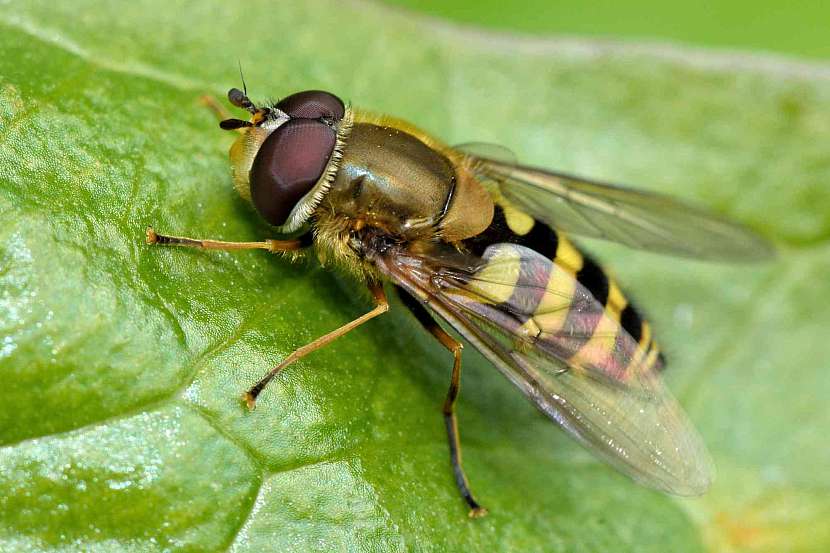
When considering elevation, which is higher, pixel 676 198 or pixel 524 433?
pixel 676 198

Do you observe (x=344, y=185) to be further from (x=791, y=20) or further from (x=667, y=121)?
(x=791, y=20)

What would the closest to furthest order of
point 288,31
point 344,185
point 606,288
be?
point 344,185 → point 606,288 → point 288,31

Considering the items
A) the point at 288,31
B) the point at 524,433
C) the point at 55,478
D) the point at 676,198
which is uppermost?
the point at 288,31

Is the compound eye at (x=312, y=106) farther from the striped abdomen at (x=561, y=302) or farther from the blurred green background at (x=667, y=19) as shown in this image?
the blurred green background at (x=667, y=19)

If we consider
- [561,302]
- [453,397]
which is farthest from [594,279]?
[453,397]

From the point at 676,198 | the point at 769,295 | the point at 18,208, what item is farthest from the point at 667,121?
the point at 18,208

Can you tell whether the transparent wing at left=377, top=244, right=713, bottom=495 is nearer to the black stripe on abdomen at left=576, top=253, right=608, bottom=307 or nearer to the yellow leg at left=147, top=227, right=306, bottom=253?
the black stripe on abdomen at left=576, top=253, right=608, bottom=307

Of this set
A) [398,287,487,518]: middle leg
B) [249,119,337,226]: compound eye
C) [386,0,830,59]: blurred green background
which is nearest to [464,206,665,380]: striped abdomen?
[398,287,487,518]: middle leg
